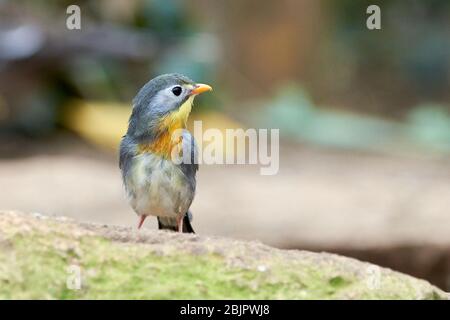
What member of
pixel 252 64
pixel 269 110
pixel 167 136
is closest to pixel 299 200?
pixel 269 110

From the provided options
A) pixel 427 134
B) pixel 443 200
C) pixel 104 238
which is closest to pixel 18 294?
pixel 104 238

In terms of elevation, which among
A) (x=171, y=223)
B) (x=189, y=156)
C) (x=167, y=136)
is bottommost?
(x=171, y=223)

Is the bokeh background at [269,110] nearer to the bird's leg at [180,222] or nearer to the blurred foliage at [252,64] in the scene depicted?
the blurred foliage at [252,64]

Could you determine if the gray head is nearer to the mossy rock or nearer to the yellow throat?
the yellow throat

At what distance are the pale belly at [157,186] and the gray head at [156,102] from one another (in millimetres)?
146

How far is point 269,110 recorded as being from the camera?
14.4 m

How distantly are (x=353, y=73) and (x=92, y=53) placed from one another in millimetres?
6641

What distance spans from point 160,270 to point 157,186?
1175 mm

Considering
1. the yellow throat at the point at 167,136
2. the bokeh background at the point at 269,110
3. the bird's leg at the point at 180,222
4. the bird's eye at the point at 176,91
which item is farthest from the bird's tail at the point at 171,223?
the bokeh background at the point at 269,110

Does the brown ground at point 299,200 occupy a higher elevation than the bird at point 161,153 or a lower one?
lower

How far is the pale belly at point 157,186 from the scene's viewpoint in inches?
185

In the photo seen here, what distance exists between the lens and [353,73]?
18125mm

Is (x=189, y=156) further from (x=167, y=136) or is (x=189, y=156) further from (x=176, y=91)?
(x=176, y=91)

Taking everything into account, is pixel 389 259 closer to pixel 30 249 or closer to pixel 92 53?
pixel 30 249
